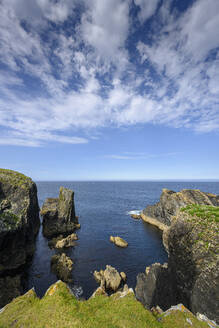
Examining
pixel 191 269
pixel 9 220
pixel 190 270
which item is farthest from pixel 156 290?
pixel 9 220

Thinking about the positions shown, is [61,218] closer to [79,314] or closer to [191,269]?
[191,269]

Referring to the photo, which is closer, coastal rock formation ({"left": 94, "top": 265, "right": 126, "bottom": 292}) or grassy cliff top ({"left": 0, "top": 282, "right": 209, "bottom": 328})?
grassy cliff top ({"left": 0, "top": 282, "right": 209, "bottom": 328})

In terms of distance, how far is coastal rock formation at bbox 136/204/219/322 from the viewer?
14172 mm

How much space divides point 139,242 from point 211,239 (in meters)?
34.2

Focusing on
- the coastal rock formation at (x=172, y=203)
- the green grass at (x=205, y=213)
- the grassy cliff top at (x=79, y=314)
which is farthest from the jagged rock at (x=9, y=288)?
the coastal rock formation at (x=172, y=203)

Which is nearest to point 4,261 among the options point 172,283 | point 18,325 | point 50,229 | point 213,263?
point 50,229

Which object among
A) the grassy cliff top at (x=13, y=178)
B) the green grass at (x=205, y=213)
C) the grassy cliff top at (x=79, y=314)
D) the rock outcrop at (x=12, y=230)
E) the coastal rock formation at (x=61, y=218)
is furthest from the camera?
the coastal rock formation at (x=61, y=218)

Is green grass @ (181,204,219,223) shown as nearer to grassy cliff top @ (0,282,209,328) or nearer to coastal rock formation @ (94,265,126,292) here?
grassy cliff top @ (0,282,209,328)

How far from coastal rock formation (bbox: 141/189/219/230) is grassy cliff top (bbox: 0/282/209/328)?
45469 mm

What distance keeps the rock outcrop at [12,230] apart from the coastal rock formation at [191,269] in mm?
21047

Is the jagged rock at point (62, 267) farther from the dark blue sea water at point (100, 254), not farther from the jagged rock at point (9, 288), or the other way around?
the jagged rock at point (9, 288)

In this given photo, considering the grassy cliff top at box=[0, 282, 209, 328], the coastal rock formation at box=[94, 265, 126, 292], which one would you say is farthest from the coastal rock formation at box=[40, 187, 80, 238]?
the grassy cliff top at box=[0, 282, 209, 328]

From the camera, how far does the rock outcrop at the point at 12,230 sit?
24952 millimetres

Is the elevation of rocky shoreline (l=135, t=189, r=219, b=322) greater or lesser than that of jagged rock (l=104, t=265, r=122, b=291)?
greater
